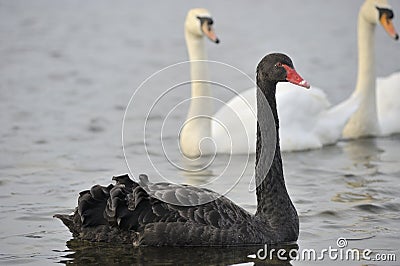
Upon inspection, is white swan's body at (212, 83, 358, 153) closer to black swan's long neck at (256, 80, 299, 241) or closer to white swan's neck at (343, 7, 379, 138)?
white swan's neck at (343, 7, 379, 138)

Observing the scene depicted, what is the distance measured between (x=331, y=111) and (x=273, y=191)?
3590 mm

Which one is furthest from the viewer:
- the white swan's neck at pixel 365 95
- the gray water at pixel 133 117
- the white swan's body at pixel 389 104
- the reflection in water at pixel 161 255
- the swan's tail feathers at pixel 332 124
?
the white swan's body at pixel 389 104

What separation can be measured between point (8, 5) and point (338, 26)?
634 centimetres

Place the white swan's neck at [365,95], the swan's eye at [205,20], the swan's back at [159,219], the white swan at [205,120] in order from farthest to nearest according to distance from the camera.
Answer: the white swan's neck at [365,95], the swan's eye at [205,20], the white swan at [205,120], the swan's back at [159,219]

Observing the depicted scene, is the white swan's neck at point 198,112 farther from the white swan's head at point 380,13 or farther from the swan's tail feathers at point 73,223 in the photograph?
the swan's tail feathers at point 73,223

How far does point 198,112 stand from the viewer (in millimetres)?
9539

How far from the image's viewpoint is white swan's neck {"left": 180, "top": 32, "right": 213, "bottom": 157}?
9445 mm

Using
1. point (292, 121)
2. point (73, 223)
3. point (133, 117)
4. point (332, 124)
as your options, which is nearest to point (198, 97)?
point (292, 121)

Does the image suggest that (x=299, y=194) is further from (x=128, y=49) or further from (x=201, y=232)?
(x=128, y=49)

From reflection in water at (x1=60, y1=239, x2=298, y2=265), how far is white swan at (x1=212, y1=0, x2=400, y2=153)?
3052 mm

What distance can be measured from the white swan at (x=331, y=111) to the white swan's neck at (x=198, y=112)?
0.14 meters

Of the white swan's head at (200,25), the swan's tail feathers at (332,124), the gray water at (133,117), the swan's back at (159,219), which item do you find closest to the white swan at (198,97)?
the white swan's head at (200,25)

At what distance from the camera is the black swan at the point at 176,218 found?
6.42 m

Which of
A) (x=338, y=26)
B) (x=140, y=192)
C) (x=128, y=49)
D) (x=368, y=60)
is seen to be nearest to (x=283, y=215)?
(x=140, y=192)
